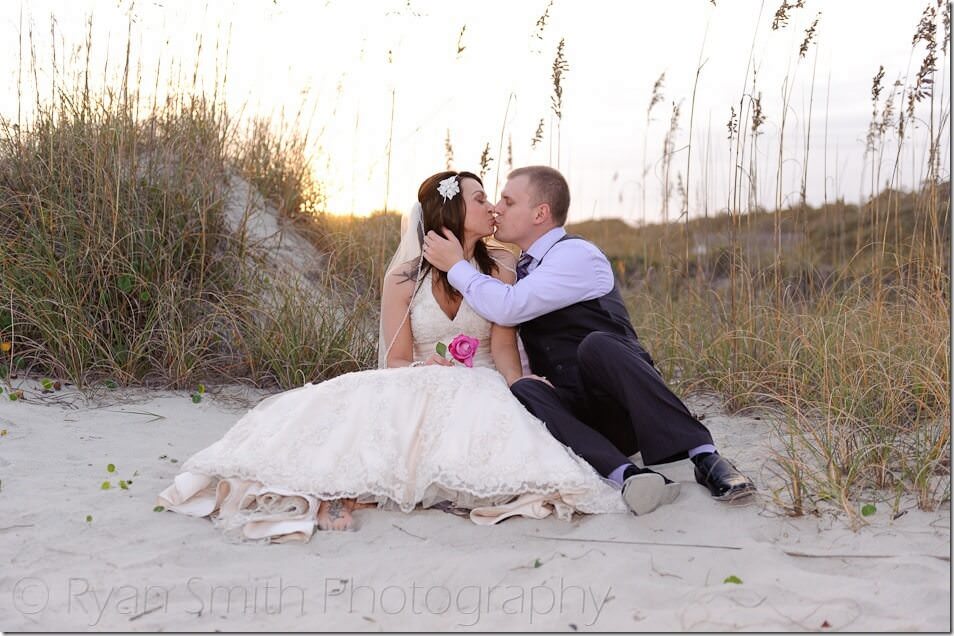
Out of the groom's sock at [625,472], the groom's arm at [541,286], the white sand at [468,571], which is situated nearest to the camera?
the white sand at [468,571]

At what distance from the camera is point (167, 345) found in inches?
177

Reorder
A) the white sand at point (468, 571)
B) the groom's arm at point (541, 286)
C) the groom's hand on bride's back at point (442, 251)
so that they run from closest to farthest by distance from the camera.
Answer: the white sand at point (468, 571) < the groom's arm at point (541, 286) < the groom's hand on bride's back at point (442, 251)

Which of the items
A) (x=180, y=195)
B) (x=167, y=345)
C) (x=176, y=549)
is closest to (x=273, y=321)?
(x=167, y=345)

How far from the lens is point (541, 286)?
3301 mm

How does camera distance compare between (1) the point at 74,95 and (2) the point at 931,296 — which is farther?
(1) the point at 74,95

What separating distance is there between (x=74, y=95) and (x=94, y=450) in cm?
232

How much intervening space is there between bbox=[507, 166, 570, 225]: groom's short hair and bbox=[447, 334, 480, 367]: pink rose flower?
23.7 inches

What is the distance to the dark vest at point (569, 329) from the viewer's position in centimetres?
339

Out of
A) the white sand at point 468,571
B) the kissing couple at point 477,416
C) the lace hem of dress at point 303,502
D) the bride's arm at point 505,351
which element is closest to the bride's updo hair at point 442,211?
the kissing couple at point 477,416

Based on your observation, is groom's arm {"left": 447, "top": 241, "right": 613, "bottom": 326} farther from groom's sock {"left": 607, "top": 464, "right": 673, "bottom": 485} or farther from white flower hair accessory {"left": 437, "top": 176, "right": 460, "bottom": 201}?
groom's sock {"left": 607, "top": 464, "right": 673, "bottom": 485}

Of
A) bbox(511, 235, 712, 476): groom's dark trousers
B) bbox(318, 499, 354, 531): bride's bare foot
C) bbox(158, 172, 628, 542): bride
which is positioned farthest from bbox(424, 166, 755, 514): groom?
bbox(318, 499, 354, 531): bride's bare foot

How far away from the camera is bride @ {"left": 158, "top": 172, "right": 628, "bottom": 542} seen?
2.88 m

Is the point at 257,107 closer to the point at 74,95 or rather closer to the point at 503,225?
the point at 74,95

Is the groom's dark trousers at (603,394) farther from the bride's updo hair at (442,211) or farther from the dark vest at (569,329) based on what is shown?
the bride's updo hair at (442,211)
